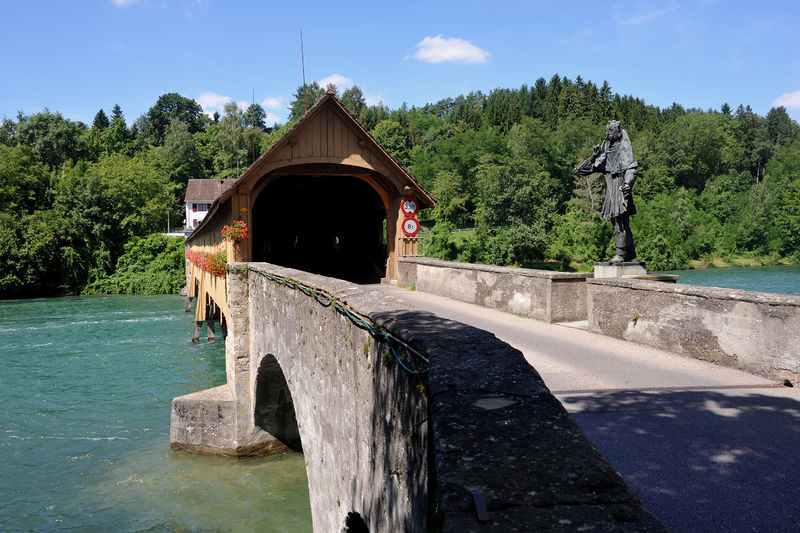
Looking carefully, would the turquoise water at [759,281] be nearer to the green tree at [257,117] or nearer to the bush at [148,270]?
the bush at [148,270]

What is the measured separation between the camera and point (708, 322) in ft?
21.4

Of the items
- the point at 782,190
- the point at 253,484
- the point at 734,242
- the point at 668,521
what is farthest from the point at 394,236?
the point at 782,190

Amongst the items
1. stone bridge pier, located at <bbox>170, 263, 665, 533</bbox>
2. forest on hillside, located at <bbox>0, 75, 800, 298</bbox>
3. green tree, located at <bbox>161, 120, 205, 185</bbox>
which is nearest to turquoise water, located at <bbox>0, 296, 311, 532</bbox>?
stone bridge pier, located at <bbox>170, 263, 665, 533</bbox>

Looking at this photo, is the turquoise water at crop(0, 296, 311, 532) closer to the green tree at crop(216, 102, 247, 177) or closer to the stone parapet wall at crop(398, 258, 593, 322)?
the stone parapet wall at crop(398, 258, 593, 322)

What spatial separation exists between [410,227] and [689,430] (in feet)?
44.3

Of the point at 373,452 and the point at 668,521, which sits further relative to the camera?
the point at 373,452

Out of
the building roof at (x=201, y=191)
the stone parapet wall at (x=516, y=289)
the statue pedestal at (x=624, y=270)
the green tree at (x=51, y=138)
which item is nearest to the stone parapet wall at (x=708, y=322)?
the statue pedestal at (x=624, y=270)

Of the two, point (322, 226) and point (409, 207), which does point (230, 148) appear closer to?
point (322, 226)

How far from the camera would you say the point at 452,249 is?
44656 mm

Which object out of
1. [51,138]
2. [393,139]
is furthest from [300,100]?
[51,138]

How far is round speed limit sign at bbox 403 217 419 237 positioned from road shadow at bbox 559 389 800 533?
1237 centimetres

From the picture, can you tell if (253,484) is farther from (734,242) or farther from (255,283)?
(734,242)

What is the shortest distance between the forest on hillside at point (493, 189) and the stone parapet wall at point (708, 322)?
1514 cm

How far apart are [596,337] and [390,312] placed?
193 inches
